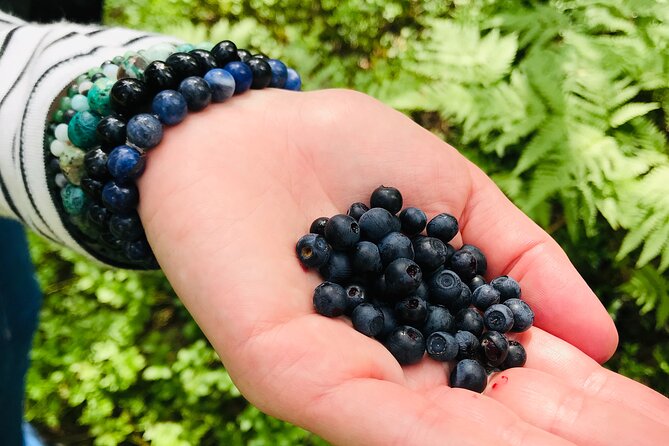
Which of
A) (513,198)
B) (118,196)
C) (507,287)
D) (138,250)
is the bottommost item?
(138,250)

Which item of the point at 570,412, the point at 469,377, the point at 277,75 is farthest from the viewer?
the point at 277,75

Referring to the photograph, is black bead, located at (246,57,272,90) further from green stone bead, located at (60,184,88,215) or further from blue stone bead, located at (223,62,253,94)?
green stone bead, located at (60,184,88,215)

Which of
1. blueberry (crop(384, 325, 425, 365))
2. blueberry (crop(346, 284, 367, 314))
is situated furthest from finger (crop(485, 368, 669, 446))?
blueberry (crop(346, 284, 367, 314))

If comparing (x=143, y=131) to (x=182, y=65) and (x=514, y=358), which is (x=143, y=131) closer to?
(x=182, y=65)

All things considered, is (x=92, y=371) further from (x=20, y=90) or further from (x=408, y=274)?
(x=408, y=274)

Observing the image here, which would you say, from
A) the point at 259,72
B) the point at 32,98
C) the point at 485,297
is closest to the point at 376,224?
the point at 485,297

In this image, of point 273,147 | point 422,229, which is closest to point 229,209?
point 273,147
